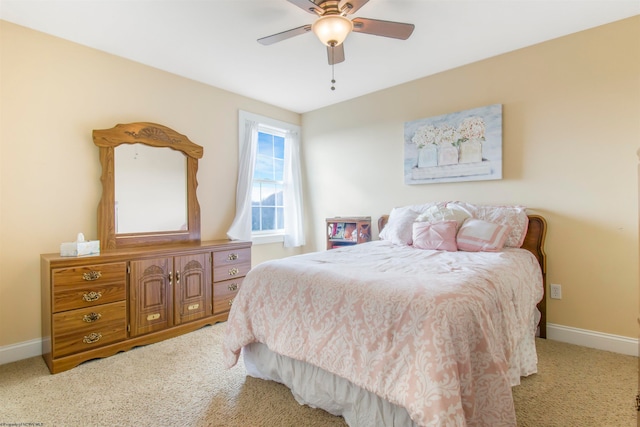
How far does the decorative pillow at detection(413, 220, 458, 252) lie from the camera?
8.20 feet

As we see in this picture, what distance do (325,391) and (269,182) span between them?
121 inches

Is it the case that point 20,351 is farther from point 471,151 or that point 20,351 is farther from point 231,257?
point 471,151

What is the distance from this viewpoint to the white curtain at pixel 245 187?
363 centimetres

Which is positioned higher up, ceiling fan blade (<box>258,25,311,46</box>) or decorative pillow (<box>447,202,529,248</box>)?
ceiling fan blade (<box>258,25,311,46</box>)

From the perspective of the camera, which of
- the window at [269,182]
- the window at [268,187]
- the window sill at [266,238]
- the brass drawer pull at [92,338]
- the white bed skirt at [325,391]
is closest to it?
the white bed skirt at [325,391]

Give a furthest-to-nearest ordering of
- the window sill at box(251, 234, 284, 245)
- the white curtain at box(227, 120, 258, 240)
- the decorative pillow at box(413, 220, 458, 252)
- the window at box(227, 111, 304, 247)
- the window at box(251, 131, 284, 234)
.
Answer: the window at box(251, 131, 284, 234)
the window sill at box(251, 234, 284, 245)
the window at box(227, 111, 304, 247)
the white curtain at box(227, 120, 258, 240)
the decorative pillow at box(413, 220, 458, 252)

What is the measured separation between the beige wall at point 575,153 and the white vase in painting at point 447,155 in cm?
25

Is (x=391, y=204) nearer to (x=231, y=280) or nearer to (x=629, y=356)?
(x=231, y=280)

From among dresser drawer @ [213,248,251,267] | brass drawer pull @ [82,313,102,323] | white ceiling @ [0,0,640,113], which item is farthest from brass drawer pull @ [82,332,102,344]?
white ceiling @ [0,0,640,113]

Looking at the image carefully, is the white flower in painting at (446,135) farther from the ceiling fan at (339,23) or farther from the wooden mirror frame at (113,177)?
the wooden mirror frame at (113,177)

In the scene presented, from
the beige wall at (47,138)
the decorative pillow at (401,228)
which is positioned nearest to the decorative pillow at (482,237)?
the decorative pillow at (401,228)

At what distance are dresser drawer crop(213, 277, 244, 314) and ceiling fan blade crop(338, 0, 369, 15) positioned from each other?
2.58 meters

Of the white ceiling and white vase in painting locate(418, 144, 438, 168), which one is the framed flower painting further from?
the white ceiling

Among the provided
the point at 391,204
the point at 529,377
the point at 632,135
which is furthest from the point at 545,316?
the point at 391,204
